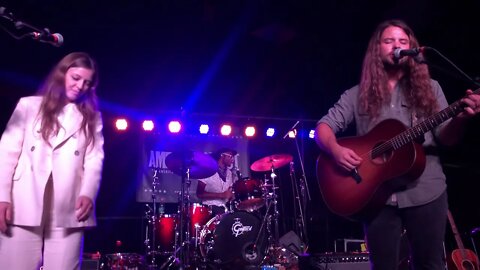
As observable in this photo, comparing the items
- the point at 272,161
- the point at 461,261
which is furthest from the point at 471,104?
the point at 272,161

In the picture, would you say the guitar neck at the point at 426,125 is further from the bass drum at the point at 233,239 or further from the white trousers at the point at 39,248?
the bass drum at the point at 233,239

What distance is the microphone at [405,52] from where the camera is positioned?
93.7 inches

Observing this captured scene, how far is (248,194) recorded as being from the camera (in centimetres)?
774

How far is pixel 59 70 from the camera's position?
9.56ft

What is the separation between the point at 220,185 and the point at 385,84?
592 centimetres

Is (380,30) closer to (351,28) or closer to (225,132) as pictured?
(351,28)

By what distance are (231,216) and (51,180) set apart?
16.7 ft

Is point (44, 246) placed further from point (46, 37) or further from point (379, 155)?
point (379, 155)

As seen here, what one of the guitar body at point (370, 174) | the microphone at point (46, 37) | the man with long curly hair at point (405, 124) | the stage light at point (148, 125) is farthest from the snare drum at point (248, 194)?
the microphone at point (46, 37)

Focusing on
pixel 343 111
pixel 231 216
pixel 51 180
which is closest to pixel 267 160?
pixel 231 216

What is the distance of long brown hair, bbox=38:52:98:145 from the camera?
8.82ft

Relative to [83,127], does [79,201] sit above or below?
below

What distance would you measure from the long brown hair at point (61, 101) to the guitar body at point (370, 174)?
1.65 metres

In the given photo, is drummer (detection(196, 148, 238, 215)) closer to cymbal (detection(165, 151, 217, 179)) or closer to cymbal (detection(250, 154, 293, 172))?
cymbal (detection(250, 154, 293, 172))
